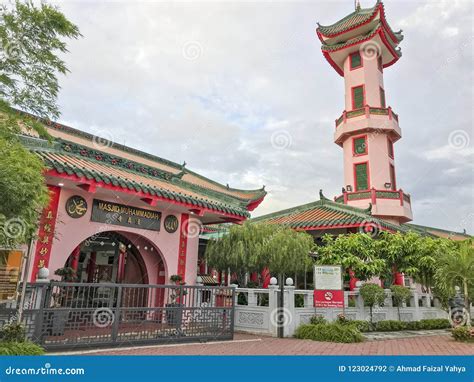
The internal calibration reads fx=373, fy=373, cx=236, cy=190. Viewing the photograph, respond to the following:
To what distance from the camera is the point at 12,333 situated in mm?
5828

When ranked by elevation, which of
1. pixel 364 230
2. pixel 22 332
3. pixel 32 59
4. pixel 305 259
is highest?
pixel 32 59

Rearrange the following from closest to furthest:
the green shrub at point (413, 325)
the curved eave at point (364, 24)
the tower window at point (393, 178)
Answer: the green shrub at point (413, 325) < the tower window at point (393, 178) < the curved eave at point (364, 24)

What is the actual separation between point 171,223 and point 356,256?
6326 millimetres

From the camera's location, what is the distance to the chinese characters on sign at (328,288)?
10663 millimetres

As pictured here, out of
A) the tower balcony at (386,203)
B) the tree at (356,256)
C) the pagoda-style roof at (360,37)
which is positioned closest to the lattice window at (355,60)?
the pagoda-style roof at (360,37)

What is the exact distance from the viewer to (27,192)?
4.86 meters

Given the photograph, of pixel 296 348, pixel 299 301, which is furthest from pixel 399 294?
pixel 296 348

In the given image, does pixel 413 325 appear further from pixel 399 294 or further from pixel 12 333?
pixel 12 333

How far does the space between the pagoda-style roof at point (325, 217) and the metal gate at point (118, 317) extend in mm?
6800

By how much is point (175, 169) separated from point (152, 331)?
35.1 feet

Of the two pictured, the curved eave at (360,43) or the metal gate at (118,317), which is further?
the curved eave at (360,43)

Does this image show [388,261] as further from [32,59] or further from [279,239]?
[32,59]

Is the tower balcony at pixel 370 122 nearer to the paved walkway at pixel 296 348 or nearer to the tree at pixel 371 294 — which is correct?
the tree at pixel 371 294

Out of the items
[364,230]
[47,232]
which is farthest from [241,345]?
[364,230]
